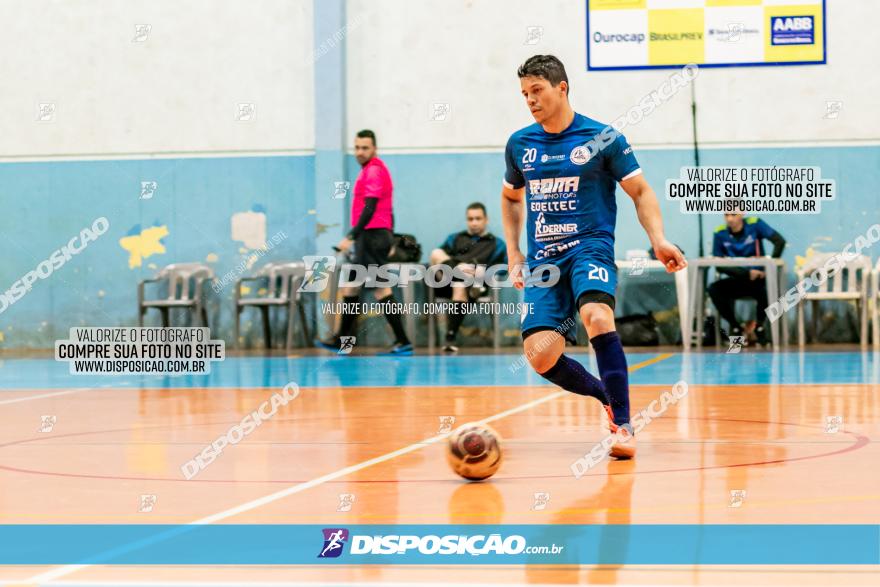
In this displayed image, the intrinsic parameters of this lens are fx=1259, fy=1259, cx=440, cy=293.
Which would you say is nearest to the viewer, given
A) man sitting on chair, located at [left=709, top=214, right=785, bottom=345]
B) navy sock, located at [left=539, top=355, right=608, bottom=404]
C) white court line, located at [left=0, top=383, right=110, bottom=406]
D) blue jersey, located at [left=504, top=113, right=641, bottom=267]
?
blue jersey, located at [left=504, top=113, right=641, bottom=267]

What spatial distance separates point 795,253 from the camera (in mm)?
17828

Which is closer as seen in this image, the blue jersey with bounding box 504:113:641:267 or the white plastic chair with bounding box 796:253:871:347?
the blue jersey with bounding box 504:113:641:267

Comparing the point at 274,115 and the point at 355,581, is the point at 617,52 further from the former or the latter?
the point at 355,581

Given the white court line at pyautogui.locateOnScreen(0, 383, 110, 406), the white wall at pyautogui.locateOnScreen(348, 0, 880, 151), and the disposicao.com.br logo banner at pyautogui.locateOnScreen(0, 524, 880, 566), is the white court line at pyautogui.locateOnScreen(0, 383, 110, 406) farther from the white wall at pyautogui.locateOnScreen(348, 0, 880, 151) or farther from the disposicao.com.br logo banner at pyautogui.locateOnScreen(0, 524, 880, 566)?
the white wall at pyautogui.locateOnScreen(348, 0, 880, 151)

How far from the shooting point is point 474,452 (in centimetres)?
534

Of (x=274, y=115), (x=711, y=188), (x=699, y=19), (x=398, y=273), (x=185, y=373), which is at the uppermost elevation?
(x=699, y=19)

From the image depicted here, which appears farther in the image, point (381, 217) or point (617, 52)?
point (617, 52)

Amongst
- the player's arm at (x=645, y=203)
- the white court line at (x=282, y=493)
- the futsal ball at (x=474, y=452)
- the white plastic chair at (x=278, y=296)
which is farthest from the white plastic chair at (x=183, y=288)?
the futsal ball at (x=474, y=452)

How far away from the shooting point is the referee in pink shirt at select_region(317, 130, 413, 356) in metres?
15.6

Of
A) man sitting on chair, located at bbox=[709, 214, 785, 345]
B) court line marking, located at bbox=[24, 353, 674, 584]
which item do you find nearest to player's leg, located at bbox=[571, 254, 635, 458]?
court line marking, located at bbox=[24, 353, 674, 584]

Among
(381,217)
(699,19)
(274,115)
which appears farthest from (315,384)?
(699,19)

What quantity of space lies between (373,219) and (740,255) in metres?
4.94

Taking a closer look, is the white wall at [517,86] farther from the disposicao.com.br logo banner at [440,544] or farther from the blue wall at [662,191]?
the disposicao.com.br logo banner at [440,544]

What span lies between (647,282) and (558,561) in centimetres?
1450
